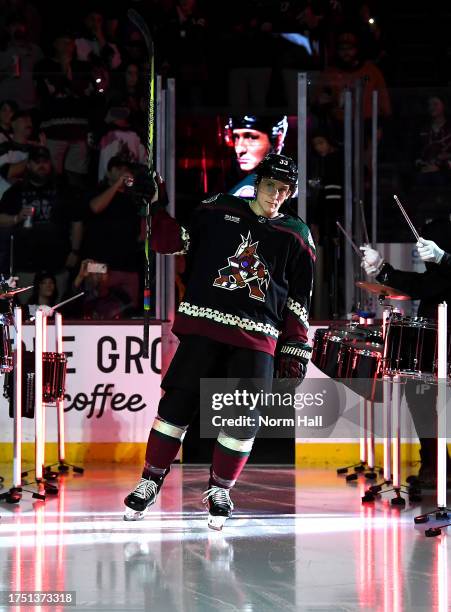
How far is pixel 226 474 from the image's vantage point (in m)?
4.99

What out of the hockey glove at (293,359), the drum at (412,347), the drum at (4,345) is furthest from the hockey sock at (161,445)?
the drum at (4,345)

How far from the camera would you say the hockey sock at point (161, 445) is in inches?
195

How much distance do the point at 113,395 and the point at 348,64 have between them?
327cm

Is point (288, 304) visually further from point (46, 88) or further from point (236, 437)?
point (46, 88)

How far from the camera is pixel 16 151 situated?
8094 mm

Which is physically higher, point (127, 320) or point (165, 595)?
point (127, 320)

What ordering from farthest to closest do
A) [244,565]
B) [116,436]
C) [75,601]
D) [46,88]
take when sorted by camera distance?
1. [46,88]
2. [116,436]
3. [244,565]
4. [75,601]

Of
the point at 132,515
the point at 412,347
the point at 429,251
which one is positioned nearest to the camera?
the point at 132,515

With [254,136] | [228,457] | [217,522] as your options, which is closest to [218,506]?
[217,522]

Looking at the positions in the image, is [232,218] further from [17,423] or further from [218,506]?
[17,423]

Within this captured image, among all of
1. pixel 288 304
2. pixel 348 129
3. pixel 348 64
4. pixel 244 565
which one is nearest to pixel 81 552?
pixel 244 565

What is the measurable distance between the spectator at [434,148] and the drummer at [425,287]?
6.24 ft

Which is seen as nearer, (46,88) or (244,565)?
(244,565)

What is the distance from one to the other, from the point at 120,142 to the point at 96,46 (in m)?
1.16
